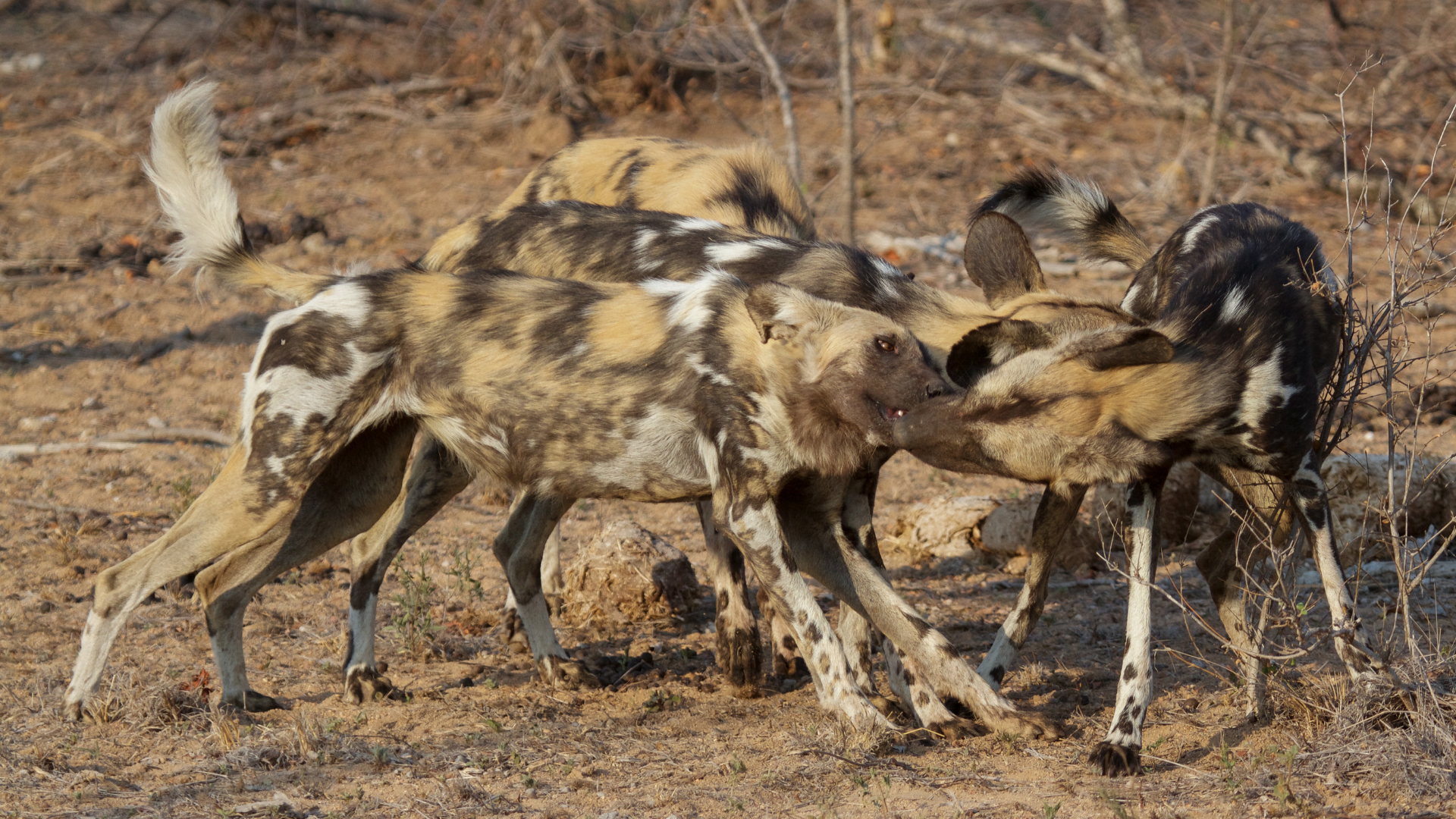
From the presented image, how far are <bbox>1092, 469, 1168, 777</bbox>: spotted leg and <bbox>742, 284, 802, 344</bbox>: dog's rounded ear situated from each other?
1.00 metres

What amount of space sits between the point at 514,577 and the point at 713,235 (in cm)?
131

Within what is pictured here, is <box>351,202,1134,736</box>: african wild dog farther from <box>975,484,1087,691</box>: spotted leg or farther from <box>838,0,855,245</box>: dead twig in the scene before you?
<box>838,0,855,245</box>: dead twig

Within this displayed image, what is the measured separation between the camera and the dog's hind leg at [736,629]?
Answer: 4254 mm

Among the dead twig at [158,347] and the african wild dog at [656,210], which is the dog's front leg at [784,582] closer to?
the african wild dog at [656,210]

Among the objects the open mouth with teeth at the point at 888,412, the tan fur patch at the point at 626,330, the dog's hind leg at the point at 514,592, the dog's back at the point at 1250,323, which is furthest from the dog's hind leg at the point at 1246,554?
the dog's hind leg at the point at 514,592

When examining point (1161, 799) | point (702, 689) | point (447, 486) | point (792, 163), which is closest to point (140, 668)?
point (447, 486)

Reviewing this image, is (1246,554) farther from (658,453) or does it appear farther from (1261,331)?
(658,453)

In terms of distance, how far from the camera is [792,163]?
851 centimetres

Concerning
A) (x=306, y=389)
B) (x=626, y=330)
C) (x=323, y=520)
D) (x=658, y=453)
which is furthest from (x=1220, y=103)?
(x=306, y=389)

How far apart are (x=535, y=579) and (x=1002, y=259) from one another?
5.98ft

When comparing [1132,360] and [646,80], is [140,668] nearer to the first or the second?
[1132,360]

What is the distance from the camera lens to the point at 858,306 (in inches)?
158

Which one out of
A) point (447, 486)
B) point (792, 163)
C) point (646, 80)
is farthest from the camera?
point (646, 80)

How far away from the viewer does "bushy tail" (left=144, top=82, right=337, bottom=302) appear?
4.15 m
